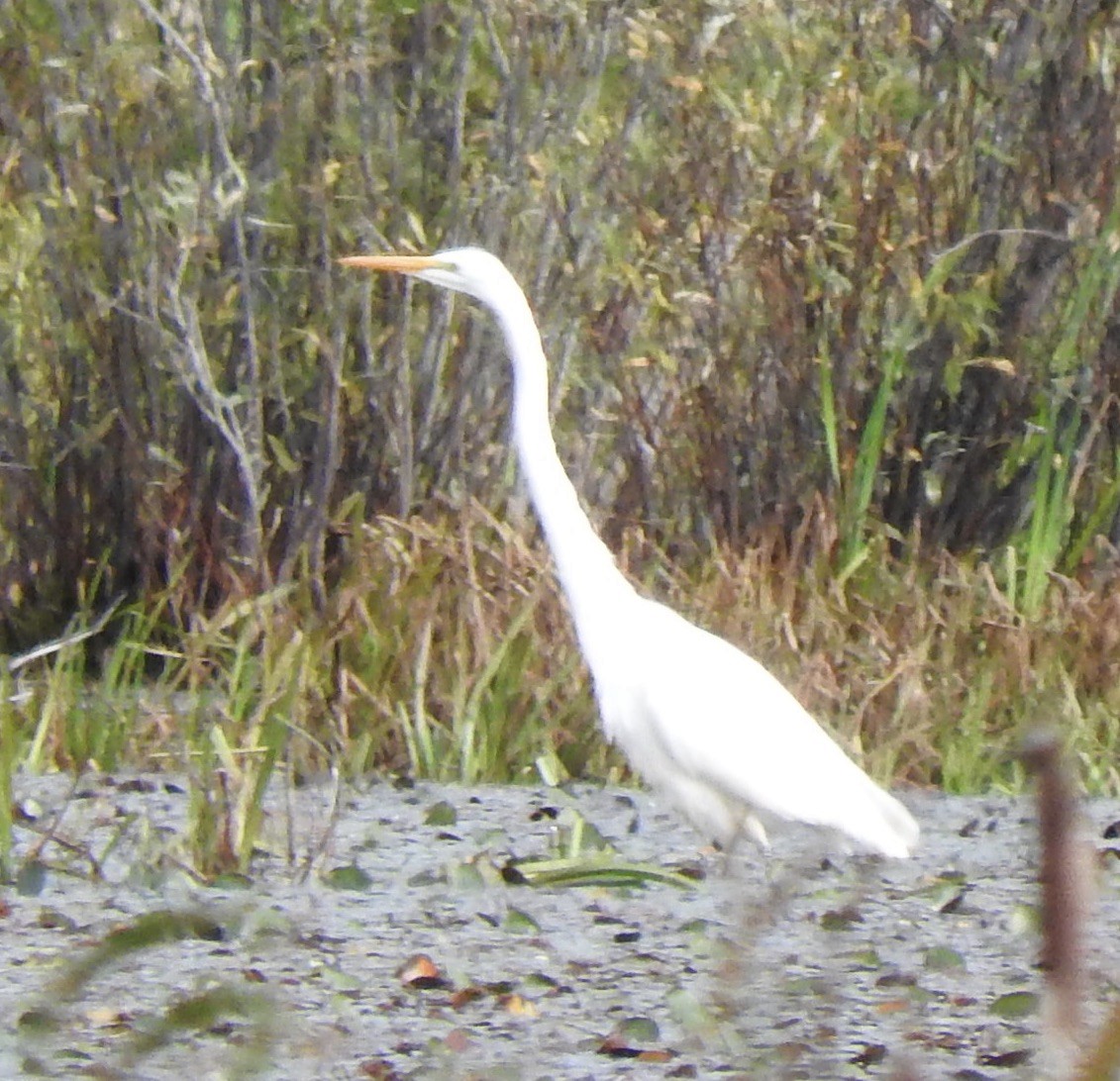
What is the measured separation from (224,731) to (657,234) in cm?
195

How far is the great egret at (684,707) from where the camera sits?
3.68 meters

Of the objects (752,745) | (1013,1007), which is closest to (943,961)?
(1013,1007)

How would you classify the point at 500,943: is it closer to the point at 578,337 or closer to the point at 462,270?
the point at 462,270

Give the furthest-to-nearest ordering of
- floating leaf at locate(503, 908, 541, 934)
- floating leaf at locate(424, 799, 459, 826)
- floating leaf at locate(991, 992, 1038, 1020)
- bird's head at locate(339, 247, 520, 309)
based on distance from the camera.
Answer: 1. bird's head at locate(339, 247, 520, 309)
2. floating leaf at locate(424, 799, 459, 826)
3. floating leaf at locate(503, 908, 541, 934)
4. floating leaf at locate(991, 992, 1038, 1020)

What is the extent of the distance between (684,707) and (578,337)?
199 centimetres

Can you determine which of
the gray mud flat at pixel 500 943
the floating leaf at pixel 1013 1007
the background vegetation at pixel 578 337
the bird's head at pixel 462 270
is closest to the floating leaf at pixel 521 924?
the gray mud flat at pixel 500 943

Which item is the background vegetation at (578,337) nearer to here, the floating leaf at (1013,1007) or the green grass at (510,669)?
the green grass at (510,669)

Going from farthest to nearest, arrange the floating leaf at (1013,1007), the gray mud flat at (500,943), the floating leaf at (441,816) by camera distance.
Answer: the floating leaf at (441,816)
the floating leaf at (1013,1007)
the gray mud flat at (500,943)

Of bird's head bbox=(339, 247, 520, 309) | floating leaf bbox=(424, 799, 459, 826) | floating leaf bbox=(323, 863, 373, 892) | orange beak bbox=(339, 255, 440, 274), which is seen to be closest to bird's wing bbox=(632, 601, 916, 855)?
floating leaf bbox=(424, 799, 459, 826)

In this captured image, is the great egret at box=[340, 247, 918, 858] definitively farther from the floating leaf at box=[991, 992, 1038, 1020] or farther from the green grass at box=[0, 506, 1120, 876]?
the floating leaf at box=[991, 992, 1038, 1020]

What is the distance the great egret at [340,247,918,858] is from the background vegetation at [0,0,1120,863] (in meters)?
0.75

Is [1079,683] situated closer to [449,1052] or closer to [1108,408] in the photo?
[1108,408]

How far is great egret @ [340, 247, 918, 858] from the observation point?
3.68 meters

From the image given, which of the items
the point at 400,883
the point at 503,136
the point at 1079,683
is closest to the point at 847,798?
the point at 400,883
